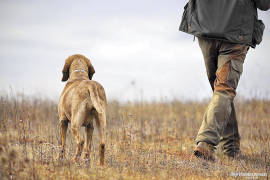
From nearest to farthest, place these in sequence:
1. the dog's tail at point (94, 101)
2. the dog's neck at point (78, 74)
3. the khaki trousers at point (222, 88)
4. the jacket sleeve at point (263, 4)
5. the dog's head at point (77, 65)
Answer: the dog's tail at point (94, 101), the khaki trousers at point (222, 88), the jacket sleeve at point (263, 4), the dog's neck at point (78, 74), the dog's head at point (77, 65)

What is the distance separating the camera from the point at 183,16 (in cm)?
567

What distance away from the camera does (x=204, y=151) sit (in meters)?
4.86

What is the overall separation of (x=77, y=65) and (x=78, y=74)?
21cm

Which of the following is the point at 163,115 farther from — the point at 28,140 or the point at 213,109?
the point at 213,109

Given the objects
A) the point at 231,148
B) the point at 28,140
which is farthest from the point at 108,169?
the point at 28,140

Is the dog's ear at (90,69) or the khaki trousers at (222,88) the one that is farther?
the dog's ear at (90,69)

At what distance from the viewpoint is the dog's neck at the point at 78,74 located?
551 cm

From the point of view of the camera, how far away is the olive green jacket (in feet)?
16.6

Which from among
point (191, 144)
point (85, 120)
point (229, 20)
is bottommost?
point (191, 144)

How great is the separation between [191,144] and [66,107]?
3328 millimetres

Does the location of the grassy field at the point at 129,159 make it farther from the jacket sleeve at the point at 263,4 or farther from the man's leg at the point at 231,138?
the jacket sleeve at the point at 263,4

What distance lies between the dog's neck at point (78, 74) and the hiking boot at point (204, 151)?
197 cm

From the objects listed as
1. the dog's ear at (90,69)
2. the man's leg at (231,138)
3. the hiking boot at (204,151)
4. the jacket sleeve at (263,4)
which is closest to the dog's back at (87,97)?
the dog's ear at (90,69)

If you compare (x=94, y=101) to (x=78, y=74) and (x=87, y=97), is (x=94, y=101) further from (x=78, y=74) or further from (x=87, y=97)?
(x=78, y=74)
